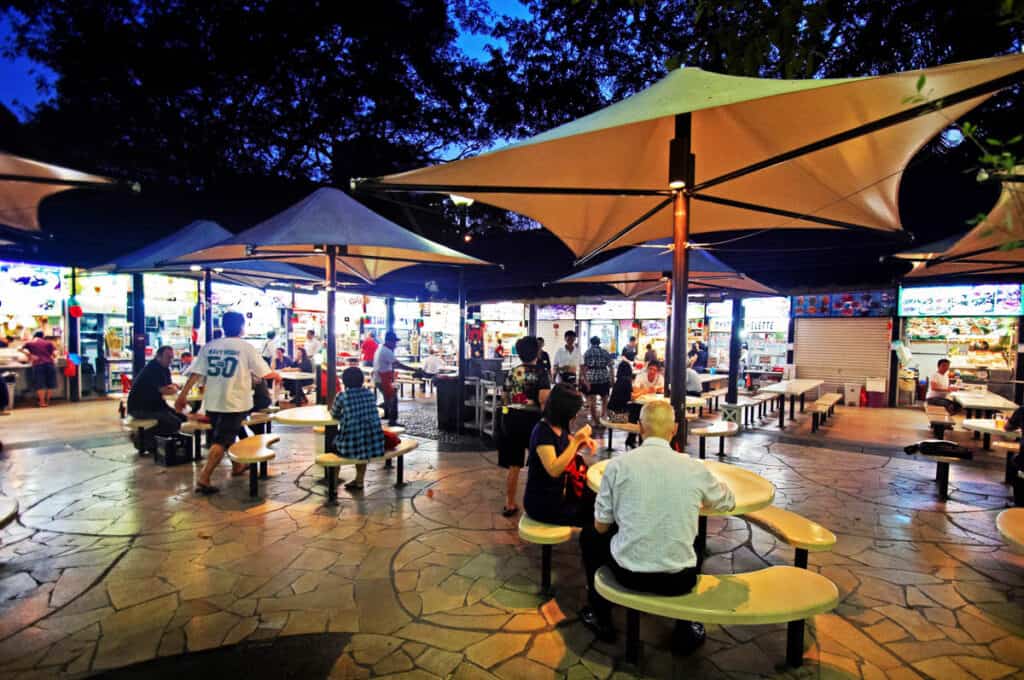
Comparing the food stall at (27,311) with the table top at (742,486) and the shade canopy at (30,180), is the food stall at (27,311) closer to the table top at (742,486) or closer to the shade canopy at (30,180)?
the shade canopy at (30,180)

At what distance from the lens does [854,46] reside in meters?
10.5

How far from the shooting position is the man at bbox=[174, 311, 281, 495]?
562 centimetres

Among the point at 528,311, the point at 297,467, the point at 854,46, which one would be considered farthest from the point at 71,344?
the point at 854,46

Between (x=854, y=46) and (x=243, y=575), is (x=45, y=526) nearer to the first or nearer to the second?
(x=243, y=575)

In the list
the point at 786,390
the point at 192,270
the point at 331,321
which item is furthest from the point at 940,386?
the point at 192,270

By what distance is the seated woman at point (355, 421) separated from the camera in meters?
5.38

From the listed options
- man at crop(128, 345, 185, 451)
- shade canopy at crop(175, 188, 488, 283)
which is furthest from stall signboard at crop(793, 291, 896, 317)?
man at crop(128, 345, 185, 451)

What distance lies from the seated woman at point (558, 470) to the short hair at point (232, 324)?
399 centimetres

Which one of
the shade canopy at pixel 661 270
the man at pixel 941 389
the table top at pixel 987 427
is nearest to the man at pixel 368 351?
the shade canopy at pixel 661 270

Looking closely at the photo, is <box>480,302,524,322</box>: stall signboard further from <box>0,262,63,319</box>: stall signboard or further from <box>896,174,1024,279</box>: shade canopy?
<box>896,174,1024,279</box>: shade canopy

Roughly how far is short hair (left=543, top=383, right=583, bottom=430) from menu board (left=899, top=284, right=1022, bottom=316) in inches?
499

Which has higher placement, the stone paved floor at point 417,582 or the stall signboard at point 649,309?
the stall signboard at point 649,309

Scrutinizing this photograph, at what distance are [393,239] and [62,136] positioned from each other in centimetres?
1238

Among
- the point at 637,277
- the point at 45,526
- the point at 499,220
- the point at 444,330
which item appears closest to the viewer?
the point at 45,526
